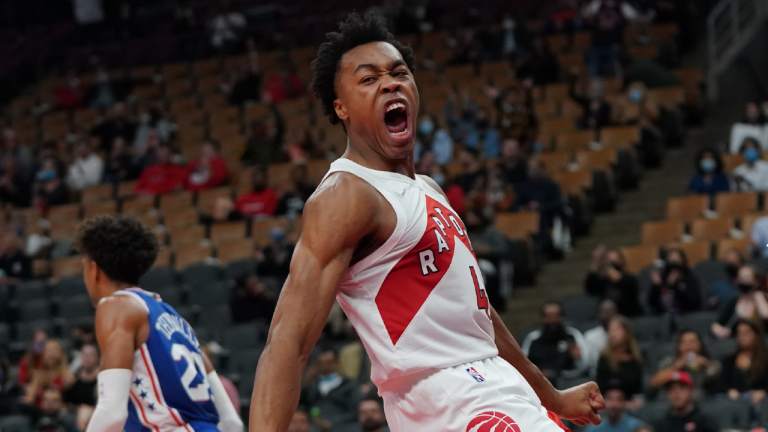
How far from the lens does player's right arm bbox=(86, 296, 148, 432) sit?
14.0 feet

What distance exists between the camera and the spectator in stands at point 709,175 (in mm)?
12516

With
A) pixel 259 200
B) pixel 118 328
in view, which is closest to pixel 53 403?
pixel 259 200

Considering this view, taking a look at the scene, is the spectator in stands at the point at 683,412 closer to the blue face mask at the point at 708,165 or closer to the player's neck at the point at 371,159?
the blue face mask at the point at 708,165

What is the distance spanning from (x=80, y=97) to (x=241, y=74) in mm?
3330

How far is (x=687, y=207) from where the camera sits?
12.5 m

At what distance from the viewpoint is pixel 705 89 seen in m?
16.1

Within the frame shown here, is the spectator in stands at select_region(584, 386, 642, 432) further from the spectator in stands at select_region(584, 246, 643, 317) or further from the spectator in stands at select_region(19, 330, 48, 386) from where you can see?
the spectator in stands at select_region(19, 330, 48, 386)

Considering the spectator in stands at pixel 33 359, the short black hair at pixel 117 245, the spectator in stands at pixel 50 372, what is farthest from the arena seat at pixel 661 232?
the short black hair at pixel 117 245

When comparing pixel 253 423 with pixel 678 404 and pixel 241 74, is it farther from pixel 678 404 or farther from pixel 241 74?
pixel 241 74

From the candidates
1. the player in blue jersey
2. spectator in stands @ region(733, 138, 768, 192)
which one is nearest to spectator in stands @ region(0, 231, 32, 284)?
spectator in stands @ region(733, 138, 768, 192)

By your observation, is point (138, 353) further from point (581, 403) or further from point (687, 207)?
point (687, 207)

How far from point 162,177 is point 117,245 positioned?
441 inches

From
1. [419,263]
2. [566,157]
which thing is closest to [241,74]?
[566,157]

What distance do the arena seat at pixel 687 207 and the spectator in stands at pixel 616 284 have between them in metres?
1.86
